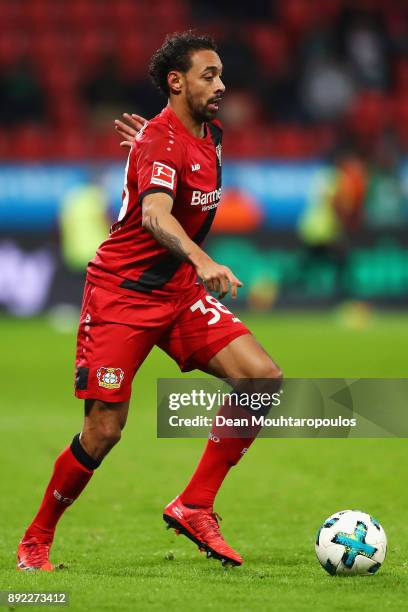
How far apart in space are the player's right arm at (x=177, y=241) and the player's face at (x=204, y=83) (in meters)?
0.54

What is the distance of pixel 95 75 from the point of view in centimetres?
2047

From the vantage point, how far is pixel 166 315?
5539mm

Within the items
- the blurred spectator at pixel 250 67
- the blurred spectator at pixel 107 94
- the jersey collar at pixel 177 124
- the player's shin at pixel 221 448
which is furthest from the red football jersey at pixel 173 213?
the blurred spectator at pixel 107 94

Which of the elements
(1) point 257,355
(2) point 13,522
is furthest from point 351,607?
(2) point 13,522

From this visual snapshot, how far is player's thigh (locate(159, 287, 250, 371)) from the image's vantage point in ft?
18.3

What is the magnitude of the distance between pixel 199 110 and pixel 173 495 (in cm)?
275

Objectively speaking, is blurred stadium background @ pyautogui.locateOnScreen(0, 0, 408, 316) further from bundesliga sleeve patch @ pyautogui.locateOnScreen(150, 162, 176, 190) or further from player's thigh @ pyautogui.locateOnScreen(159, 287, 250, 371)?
bundesliga sleeve patch @ pyautogui.locateOnScreen(150, 162, 176, 190)

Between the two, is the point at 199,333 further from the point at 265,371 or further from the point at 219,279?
the point at 219,279

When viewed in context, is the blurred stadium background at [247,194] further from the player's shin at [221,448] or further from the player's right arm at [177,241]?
the player's right arm at [177,241]

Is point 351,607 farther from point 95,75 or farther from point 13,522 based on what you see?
point 95,75

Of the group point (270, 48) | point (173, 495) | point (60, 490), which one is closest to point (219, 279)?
point (60, 490)

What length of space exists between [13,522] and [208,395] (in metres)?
1.55

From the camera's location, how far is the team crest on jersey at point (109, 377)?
533 centimetres

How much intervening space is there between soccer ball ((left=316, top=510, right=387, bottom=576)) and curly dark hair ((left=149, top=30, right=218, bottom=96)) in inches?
78.8
